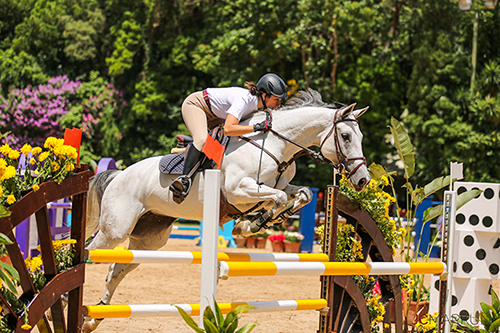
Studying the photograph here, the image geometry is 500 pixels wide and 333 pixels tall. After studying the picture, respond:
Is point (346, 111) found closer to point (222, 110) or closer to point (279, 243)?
point (222, 110)

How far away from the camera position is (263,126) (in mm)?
4109

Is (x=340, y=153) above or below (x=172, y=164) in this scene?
above

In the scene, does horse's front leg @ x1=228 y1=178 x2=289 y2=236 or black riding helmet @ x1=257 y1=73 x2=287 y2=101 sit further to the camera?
black riding helmet @ x1=257 y1=73 x2=287 y2=101

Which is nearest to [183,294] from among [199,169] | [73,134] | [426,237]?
[199,169]

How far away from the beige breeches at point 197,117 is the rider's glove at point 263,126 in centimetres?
37

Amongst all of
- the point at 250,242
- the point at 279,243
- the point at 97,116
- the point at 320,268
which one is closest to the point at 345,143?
the point at 320,268

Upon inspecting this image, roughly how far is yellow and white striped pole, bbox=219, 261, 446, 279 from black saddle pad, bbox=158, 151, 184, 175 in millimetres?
1539

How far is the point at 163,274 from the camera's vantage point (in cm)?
846

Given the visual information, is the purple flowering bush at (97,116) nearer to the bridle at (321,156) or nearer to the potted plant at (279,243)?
the potted plant at (279,243)

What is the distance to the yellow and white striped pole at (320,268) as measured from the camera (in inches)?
101

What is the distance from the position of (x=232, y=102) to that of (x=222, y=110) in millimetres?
133

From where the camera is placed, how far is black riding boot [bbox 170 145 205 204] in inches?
156

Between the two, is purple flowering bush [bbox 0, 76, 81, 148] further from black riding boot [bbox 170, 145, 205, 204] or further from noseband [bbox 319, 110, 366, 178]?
noseband [bbox 319, 110, 366, 178]

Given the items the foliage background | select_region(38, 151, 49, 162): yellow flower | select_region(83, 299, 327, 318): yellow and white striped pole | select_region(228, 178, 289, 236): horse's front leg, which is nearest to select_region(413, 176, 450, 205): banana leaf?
select_region(228, 178, 289, 236): horse's front leg
